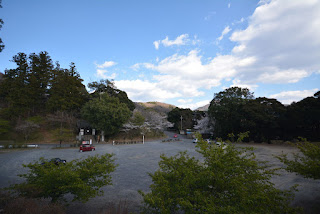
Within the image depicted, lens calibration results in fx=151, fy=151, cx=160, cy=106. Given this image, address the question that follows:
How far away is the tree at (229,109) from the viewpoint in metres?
35.0

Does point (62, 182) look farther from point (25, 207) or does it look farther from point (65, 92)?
point (65, 92)

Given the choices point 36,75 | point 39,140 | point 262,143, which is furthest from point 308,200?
point 36,75

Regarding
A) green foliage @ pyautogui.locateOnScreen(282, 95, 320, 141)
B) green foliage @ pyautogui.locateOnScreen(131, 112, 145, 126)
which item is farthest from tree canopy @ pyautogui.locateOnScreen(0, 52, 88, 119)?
green foliage @ pyautogui.locateOnScreen(282, 95, 320, 141)

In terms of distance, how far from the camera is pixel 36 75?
3959 centimetres

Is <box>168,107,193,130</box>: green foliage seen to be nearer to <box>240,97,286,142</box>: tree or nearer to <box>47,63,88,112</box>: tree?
<box>240,97,286,142</box>: tree

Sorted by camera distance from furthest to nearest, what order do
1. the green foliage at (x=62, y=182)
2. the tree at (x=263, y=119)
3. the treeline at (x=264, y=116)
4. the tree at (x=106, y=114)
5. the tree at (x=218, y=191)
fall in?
Answer: 1. the tree at (x=106, y=114)
2. the tree at (x=263, y=119)
3. the treeline at (x=264, y=116)
4. the green foliage at (x=62, y=182)
5. the tree at (x=218, y=191)

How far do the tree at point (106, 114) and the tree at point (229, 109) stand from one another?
→ 22.4 metres

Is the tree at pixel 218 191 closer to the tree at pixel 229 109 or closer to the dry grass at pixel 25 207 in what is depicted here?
the dry grass at pixel 25 207

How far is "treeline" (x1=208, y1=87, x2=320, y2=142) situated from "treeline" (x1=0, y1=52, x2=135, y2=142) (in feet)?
76.5

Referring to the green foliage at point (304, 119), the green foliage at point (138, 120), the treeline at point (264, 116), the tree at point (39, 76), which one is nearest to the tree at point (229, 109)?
the treeline at point (264, 116)

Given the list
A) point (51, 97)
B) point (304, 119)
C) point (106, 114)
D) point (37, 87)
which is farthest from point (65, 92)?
point (304, 119)

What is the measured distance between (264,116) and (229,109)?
704cm

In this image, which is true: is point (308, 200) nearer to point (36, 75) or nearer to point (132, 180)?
point (132, 180)

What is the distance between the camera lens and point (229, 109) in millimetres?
35906
